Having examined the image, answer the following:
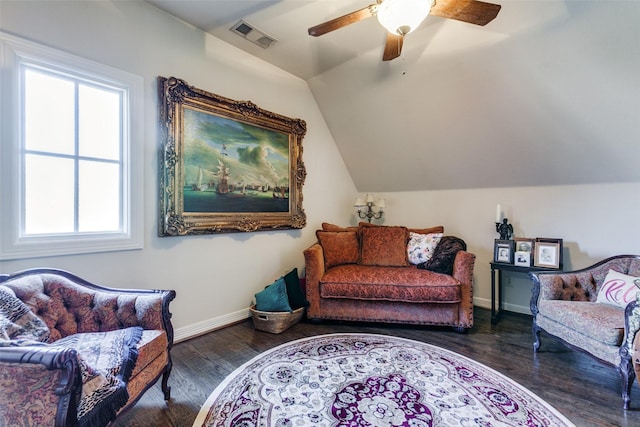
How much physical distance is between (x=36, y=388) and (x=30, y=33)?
6.93 feet

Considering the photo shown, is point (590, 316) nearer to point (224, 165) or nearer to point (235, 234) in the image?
point (235, 234)

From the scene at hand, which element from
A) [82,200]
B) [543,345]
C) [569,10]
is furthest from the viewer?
[543,345]

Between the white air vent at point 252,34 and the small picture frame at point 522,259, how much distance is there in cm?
326

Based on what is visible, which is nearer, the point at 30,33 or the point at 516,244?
the point at 30,33

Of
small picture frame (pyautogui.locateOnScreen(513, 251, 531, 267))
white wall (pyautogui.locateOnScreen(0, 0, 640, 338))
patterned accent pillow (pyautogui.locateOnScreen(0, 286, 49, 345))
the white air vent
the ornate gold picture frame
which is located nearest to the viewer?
patterned accent pillow (pyautogui.locateOnScreen(0, 286, 49, 345))

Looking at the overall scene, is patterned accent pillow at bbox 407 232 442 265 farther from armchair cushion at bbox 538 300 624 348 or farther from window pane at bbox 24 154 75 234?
window pane at bbox 24 154 75 234

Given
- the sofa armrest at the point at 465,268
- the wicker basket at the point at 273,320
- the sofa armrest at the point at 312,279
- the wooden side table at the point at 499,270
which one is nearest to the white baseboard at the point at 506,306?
the wooden side table at the point at 499,270

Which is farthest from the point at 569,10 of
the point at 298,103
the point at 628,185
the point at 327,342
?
the point at 327,342

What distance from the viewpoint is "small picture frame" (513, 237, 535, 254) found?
2.89 metres

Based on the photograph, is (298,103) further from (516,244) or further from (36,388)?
(36,388)

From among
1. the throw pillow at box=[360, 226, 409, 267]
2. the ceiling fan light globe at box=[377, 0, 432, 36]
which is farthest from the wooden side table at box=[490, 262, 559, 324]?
the ceiling fan light globe at box=[377, 0, 432, 36]

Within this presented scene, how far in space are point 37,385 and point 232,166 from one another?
6.98 feet

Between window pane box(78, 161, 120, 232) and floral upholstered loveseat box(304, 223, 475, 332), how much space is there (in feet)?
5.56

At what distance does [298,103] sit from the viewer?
3.51m
